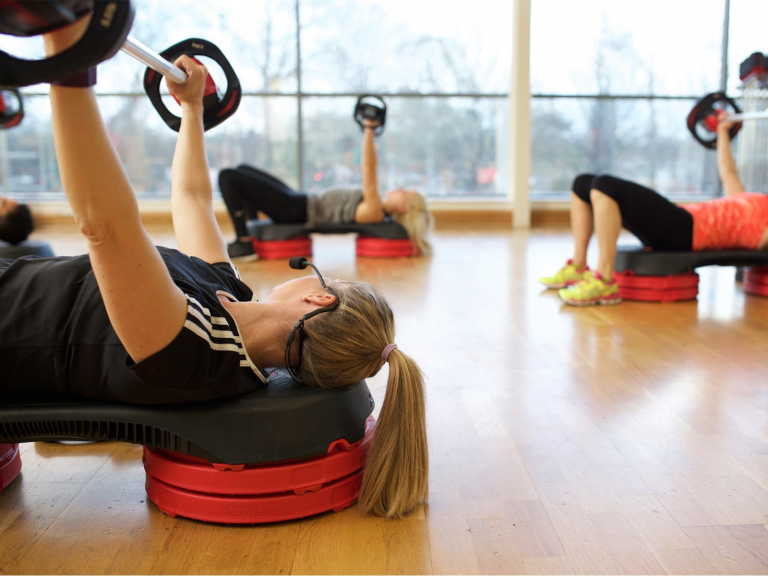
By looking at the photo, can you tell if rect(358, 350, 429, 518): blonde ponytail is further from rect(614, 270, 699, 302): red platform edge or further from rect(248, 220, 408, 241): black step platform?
rect(248, 220, 408, 241): black step platform

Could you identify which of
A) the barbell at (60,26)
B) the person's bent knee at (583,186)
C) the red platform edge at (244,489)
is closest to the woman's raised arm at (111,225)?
the barbell at (60,26)

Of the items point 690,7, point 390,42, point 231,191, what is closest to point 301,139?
point 390,42

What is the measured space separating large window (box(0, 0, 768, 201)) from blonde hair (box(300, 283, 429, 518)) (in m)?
5.07

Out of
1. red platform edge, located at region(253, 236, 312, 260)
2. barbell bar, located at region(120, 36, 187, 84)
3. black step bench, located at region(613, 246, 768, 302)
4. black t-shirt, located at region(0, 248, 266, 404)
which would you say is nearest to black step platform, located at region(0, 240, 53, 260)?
red platform edge, located at region(253, 236, 312, 260)

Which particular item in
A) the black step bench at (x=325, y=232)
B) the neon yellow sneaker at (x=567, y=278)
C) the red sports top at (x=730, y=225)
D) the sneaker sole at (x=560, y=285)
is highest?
the red sports top at (x=730, y=225)

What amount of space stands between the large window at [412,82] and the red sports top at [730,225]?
3.45 meters

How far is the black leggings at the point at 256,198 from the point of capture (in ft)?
13.8

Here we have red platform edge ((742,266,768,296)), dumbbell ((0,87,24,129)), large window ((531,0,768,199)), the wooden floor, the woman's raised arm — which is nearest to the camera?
the woman's raised arm

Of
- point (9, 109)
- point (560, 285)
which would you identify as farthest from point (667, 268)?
point (9, 109)

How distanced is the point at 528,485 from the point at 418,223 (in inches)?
124

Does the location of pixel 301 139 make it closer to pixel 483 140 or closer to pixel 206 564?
pixel 483 140

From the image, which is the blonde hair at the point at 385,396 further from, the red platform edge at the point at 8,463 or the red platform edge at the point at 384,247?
the red platform edge at the point at 384,247

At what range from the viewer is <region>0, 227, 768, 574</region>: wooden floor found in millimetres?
1117

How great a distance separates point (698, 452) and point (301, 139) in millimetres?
5089
